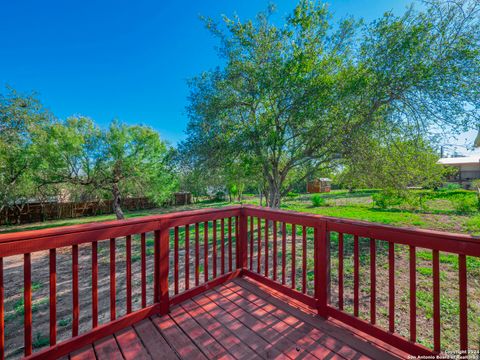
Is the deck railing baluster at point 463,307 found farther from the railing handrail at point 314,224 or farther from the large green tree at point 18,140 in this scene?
the large green tree at point 18,140

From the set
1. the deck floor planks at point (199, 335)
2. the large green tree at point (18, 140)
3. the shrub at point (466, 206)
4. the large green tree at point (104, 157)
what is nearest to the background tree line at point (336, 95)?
the large green tree at point (104, 157)

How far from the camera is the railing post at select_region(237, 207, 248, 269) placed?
2689mm

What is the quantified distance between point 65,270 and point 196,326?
14.5ft

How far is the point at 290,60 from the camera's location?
14.7ft

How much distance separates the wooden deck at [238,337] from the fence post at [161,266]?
0.43ft

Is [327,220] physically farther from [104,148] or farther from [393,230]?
A: [104,148]

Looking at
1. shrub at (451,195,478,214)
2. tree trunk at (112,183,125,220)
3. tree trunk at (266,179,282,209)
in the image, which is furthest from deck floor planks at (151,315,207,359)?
shrub at (451,195,478,214)

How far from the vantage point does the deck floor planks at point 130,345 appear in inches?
58.3

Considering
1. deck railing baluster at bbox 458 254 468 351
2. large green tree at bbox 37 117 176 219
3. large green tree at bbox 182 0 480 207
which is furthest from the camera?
large green tree at bbox 37 117 176 219

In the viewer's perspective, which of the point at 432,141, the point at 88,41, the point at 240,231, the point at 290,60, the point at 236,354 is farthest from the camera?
the point at 88,41

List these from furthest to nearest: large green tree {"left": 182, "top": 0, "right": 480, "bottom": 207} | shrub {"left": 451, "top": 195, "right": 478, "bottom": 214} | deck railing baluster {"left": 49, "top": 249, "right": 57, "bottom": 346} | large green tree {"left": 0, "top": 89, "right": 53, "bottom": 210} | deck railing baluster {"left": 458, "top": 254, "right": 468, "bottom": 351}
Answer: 1. shrub {"left": 451, "top": 195, "right": 478, "bottom": 214}
2. large green tree {"left": 0, "top": 89, "right": 53, "bottom": 210}
3. large green tree {"left": 182, "top": 0, "right": 480, "bottom": 207}
4. deck railing baluster {"left": 49, "top": 249, "right": 57, "bottom": 346}
5. deck railing baluster {"left": 458, "top": 254, "right": 468, "bottom": 351}

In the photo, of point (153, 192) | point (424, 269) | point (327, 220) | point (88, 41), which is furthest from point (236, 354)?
point (88, 41)

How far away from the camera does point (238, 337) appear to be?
1.67 m

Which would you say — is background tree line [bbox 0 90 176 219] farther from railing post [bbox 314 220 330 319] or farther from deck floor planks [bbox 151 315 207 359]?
railing post [bbox 314 220 330 319]
